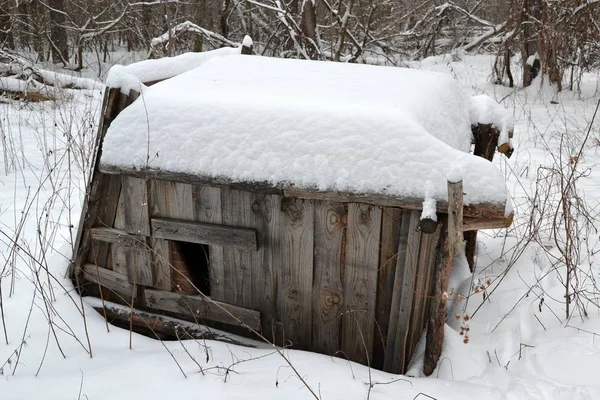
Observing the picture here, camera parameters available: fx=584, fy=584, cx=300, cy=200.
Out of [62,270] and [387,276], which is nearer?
[387,276]

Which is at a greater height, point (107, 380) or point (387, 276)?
point (387, 276)

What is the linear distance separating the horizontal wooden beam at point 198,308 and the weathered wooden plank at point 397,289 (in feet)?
2.59

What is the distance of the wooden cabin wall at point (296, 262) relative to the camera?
3.14m

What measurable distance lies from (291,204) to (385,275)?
0.65 m

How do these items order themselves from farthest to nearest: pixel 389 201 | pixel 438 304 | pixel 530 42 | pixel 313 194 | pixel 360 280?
pixel 530 42, pixel 360 280, pixel 438 304, pixel 313 194, pixel 389 201

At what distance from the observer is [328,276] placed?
3.29m

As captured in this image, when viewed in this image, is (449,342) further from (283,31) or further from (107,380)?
(283,31)

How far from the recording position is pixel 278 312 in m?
3.49

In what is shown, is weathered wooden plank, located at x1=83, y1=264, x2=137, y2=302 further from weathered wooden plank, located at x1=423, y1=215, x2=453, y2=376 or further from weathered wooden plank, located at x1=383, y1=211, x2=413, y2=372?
weathered wooden plank, located at x1=423, y1=215, x2=453, y2=376

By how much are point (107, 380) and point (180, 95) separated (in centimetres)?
161

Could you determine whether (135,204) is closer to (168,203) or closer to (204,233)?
(168,203)

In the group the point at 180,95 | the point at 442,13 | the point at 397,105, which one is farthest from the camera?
the point at 442,13

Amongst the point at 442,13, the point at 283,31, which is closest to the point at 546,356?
the point at 283,31

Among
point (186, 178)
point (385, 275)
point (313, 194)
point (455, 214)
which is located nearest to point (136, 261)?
point (186, 178)
